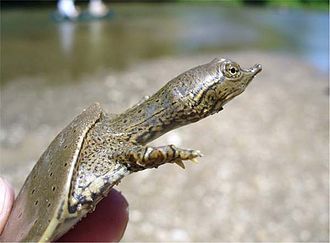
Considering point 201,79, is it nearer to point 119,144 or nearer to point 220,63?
point 220,63

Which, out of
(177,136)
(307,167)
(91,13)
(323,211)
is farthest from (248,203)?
(91,13)

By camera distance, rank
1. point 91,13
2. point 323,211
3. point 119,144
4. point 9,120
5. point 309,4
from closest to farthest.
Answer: point 119,144, point 323,211, point 9,120, point 91,13, point 309,4

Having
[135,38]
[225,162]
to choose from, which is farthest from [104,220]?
[135,38]

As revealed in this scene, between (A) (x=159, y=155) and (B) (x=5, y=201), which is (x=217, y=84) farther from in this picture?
(B) (x=5, y=201)

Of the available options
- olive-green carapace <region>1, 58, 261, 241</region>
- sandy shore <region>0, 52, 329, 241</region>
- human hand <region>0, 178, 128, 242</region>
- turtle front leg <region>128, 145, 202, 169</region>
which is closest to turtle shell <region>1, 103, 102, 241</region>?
olive-green carapace <region>1, 58, 261, 241</region>

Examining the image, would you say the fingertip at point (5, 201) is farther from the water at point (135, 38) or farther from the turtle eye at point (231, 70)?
the water at point (135, 38)

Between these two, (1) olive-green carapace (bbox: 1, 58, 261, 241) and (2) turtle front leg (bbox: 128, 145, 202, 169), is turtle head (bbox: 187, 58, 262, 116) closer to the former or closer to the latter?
(1) olive-green carapace (bbox: 1, 58, 261, 241)

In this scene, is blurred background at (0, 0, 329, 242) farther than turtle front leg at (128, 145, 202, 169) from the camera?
Yes
